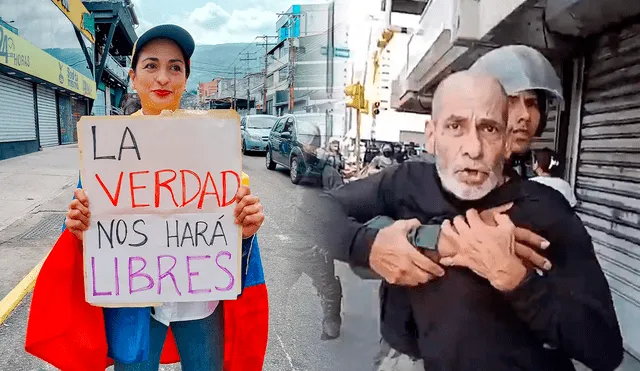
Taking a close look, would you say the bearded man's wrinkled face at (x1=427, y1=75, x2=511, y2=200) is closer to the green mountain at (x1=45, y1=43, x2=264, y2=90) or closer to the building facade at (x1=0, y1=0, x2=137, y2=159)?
the green mountain at (x1=45, y1=43, x2=264, y2=90)

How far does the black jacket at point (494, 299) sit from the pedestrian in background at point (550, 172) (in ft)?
0.05

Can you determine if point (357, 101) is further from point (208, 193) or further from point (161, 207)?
point (161, 207)

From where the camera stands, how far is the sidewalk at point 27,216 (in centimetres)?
399

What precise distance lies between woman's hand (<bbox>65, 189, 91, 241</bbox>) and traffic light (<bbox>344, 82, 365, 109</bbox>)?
759mm

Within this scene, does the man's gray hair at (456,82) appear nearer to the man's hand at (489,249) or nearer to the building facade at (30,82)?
the man's hand at (489,249)

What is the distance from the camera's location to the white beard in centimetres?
105

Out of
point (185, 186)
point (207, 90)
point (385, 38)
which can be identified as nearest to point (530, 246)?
point (385, 38)

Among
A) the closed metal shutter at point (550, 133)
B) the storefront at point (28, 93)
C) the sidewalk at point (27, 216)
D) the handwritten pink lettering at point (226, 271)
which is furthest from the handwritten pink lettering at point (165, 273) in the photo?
the storefront at point (28, 93)

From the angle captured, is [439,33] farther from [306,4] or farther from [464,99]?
[306,4]

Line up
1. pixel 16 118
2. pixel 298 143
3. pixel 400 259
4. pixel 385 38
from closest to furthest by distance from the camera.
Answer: pixel 400 259 < pixel 385 38 < pixel 298 143 < pixel 16 118

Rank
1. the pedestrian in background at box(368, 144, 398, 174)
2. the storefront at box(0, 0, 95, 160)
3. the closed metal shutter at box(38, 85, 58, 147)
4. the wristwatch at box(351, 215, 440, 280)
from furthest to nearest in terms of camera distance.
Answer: the closed metal shutter at box(38, 85, 58, 147) → the storefront at box(0, 0, 95, 160) → the pedestrian in background at box(368, 144, 398, 174) → the wristwatch at box(351, 215, 440, 280)

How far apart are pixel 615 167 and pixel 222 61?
1148mm

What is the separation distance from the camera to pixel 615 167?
1.00 meters

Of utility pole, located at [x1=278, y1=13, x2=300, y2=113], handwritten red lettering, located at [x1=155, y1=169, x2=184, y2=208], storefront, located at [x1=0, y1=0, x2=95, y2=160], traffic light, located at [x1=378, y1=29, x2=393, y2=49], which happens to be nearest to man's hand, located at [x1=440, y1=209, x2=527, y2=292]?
traffic light, located at [x1=378, y1=29, x2=393, y2=49]
